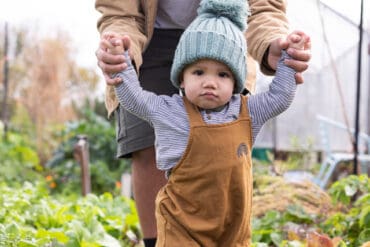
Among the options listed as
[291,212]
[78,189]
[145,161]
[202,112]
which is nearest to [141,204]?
[145,161]

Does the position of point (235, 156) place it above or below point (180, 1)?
below

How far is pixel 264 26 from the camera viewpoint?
96.5 inches

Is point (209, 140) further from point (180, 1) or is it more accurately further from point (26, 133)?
point (26, 133)

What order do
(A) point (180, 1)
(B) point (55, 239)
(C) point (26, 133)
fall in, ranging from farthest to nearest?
(C) point (26, 133) < (B) point (55, 239) < (A) point (180, 1)

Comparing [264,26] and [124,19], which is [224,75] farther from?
[124,19]

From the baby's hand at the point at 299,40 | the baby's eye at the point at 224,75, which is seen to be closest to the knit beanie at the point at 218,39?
the baby's eye at the point at 224,75

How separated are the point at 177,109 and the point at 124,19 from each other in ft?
1.62

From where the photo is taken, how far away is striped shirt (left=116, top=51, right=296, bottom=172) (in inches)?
84.7

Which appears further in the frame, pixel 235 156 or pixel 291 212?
pixel 291 212

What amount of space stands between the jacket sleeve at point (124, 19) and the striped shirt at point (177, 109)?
27 centimetres

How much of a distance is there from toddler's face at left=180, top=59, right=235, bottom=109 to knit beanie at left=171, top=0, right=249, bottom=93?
0.02 meters

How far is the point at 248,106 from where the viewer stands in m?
2.22

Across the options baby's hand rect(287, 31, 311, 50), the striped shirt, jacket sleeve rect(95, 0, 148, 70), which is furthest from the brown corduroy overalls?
jacket sleeve rect(95, 0, 148, 70)

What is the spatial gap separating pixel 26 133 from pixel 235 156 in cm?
930
